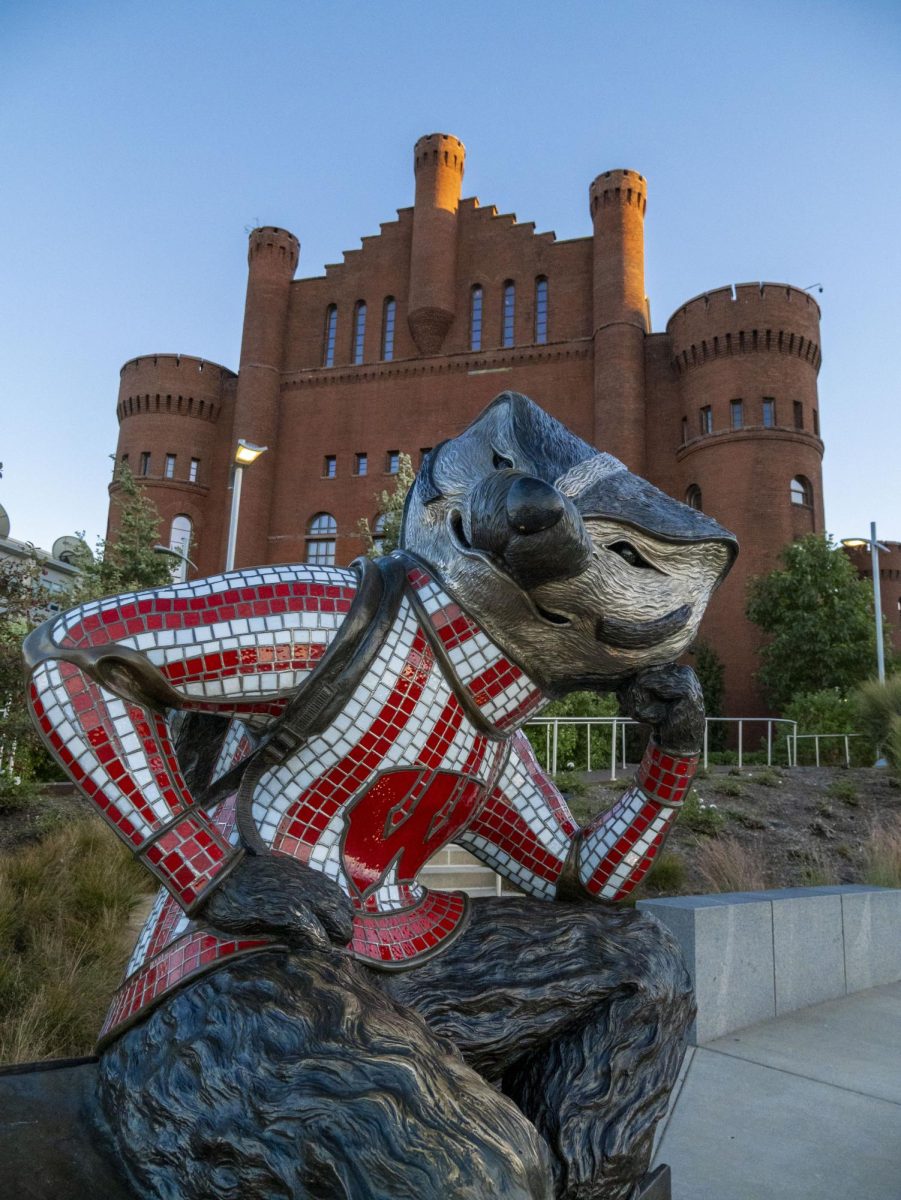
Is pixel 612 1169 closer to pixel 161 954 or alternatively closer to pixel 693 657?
pixel 161 954

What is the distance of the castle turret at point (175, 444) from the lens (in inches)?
1136

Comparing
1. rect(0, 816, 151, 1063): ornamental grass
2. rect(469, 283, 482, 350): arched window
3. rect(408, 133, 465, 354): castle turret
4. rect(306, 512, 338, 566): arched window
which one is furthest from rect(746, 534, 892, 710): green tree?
rect(0, 816, 151, 1063): ornamental grass

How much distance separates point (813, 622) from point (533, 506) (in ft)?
73.2

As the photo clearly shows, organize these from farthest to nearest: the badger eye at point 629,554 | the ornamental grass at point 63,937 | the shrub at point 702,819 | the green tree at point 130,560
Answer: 1. the green tree at point 130,560
2. the shrub at point 702,819
3. the ornamental grass at point 63,937
4. the badger eye at point 629,554

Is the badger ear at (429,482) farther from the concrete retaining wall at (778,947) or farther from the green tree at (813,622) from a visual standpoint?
the green tree at (813,622)

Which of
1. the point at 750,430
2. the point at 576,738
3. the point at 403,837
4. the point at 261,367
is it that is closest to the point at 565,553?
the point at 403,837

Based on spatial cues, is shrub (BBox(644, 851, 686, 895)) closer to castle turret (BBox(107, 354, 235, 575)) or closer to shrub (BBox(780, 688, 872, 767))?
shrub (BBox(780, 688, 872, 767))

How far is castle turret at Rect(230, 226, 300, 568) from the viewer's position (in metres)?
A: 28.4

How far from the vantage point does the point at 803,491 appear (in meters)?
25.2

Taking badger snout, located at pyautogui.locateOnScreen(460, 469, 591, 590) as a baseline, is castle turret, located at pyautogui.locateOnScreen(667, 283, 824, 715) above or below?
above

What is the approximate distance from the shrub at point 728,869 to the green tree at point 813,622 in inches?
593

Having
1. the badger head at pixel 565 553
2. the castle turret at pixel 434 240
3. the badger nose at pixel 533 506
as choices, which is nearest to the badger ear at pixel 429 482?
the badger head at pixel 565 553

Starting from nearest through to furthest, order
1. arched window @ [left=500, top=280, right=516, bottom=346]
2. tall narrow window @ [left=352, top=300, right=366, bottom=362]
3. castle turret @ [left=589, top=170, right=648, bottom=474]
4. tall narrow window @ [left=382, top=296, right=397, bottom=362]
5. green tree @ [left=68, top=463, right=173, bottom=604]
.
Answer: green tree @ [left=68, top=463, right=173, bottom=604], castle turret @ [left=589, top=170, right=648, bottom=474], arched window @ [left=500, top=280, right=516, bottom=346], tall narrow window @ [left=382, top=296, right=397, bottom=362], tall narrow window @ [left=352, top=300, right=366, bottom=362]

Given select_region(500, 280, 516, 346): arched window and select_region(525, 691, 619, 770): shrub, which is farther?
select_region(500, 280, 516, 346): arched window
